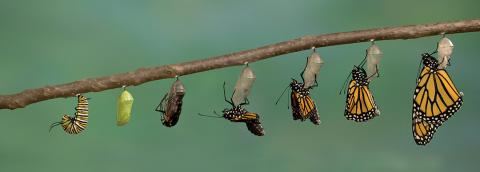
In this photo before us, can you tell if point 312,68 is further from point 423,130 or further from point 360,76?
point 423,130

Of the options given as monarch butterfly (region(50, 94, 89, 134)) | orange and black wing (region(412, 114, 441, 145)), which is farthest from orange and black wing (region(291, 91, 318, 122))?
monarch butterfly (region(50, 94, 89, 134))

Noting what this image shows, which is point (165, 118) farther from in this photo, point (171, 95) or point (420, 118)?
point (420, 118)

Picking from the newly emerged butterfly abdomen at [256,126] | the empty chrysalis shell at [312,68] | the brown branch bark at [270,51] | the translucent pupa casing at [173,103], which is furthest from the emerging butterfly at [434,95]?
the translucent pupa casing at [173,103]

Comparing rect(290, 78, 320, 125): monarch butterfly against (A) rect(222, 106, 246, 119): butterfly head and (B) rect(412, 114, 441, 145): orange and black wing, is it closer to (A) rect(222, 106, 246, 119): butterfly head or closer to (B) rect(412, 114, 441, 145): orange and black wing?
(A) rect(222, 106, 246, 119): butterfly head

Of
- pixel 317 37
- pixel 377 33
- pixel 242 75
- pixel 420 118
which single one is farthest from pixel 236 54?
pixel 420 118

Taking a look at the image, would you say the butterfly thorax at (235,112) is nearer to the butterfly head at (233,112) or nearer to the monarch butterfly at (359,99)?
the butterfly head at (233,112)
